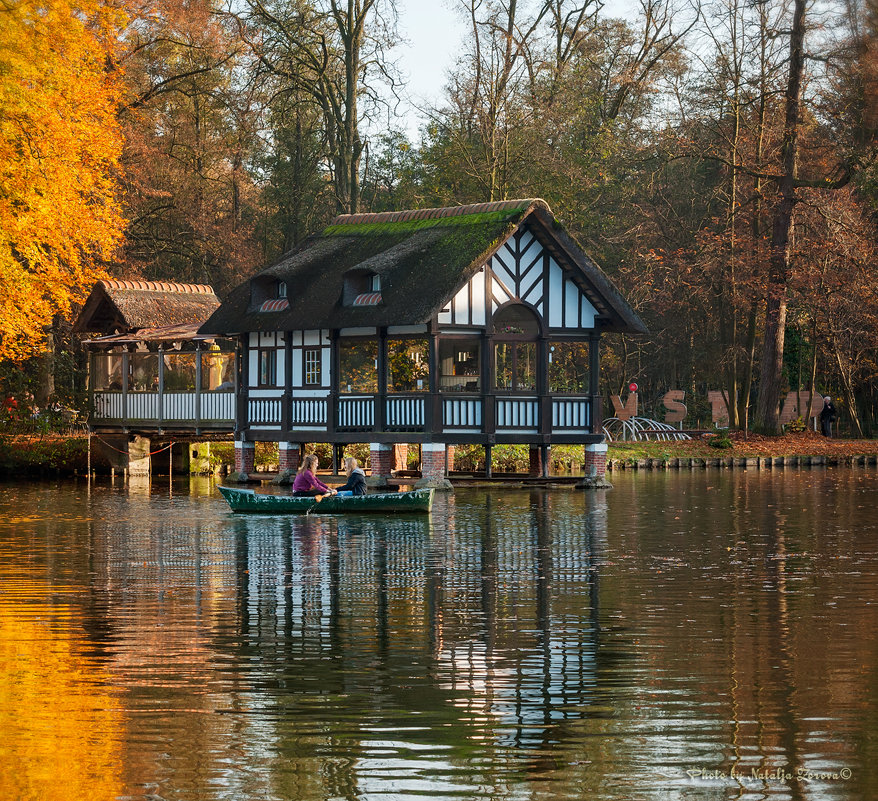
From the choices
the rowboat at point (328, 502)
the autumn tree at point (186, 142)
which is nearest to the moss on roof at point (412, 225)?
the rowboat at point (328, 502)

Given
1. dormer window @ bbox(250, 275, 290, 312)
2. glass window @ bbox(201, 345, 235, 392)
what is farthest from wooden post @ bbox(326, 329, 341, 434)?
glass window @ bbox(201, 345, 235, 392)

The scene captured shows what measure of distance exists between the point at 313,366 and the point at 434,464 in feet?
19.9

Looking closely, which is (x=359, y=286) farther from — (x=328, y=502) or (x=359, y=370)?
(x=328, y=502)

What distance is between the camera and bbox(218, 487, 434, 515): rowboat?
97.0 feet

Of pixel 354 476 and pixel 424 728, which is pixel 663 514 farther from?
pixel 424 728

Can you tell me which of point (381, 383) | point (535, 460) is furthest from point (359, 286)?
point (535, 460)

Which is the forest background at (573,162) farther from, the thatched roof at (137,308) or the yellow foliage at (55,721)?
the yellow foliage at (55,721)

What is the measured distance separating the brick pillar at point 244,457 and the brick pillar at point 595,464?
10492 millimetres

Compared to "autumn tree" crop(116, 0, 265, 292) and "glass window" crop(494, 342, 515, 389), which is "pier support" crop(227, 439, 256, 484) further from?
"autumn tree" crop(116, 0, 265, 292)

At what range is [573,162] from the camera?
6234 centimetres

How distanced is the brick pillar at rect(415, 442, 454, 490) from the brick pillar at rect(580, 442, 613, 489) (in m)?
4.54

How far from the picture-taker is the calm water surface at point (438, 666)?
386 inches

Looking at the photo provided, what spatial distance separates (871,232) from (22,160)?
110ft

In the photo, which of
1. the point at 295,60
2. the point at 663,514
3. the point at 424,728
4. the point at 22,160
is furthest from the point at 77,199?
the point at 424,728
